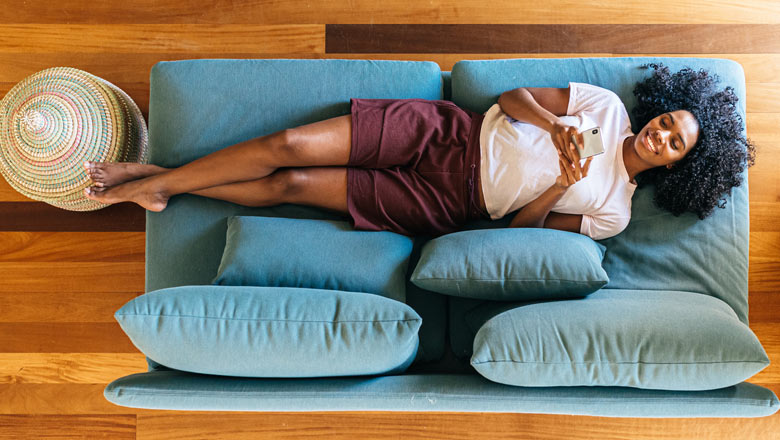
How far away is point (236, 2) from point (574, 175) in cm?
147

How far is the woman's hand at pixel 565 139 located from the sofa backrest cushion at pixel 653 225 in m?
0.26

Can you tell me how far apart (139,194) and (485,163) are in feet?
3.36

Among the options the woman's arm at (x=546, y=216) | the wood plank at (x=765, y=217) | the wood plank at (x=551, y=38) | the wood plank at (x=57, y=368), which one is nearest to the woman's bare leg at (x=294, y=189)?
A: the woman's arm at (x=546, y=216)

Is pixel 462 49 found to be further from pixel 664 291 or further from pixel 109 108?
pixel 109 108

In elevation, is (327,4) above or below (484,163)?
above

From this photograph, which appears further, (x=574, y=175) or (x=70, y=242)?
(x=70, y=242)

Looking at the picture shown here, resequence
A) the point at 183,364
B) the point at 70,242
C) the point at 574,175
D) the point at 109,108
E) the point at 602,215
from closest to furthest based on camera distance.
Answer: the point at 183,364
the point at 574,175
the point at 602,215
the point at 109,108
the point at 70,242

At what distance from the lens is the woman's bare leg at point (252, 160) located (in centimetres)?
147

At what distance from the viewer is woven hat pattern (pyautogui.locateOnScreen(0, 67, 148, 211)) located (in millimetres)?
1541

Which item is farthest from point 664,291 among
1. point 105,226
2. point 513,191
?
point 105,226

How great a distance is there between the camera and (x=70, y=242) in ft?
6.24

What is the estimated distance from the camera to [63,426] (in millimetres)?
1841

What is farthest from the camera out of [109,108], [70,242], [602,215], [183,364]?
[70,242]

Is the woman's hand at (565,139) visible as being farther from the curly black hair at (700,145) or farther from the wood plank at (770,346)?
the wood plank at (770,346)
